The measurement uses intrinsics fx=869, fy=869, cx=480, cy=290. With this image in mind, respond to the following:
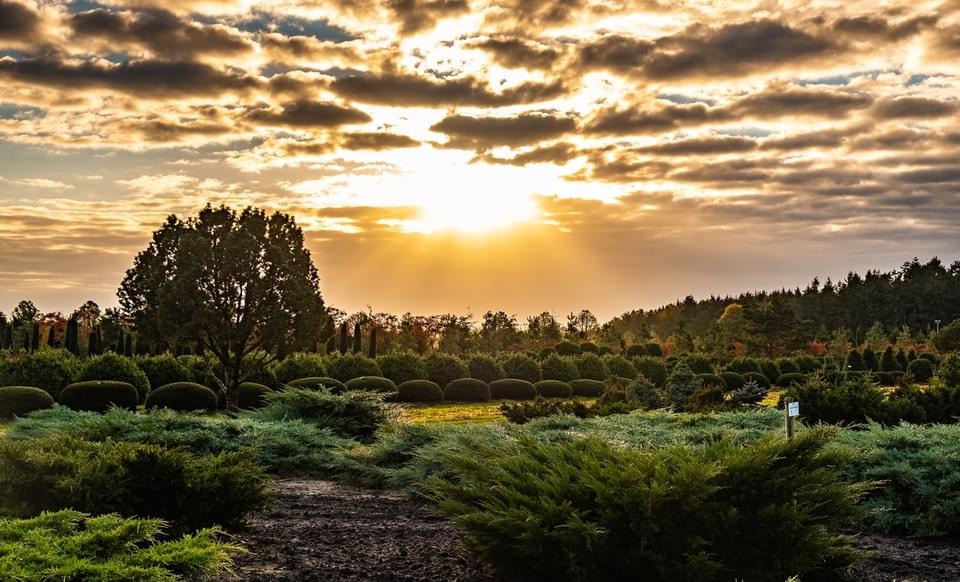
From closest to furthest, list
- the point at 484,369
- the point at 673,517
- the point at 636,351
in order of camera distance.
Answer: the point at 673,517 < the point at 484,369 < the point at 636,351

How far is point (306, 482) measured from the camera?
10203 millimetres

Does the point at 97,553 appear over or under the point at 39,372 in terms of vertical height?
under

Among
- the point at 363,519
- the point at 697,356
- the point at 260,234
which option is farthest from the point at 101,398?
the point at 697,356

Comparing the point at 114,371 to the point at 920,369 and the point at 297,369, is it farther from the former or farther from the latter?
the point at 920,369

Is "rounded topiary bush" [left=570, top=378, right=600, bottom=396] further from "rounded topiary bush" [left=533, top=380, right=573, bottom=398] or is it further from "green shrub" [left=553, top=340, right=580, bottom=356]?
"green shrub" [left=553, top=340, right=580, bottom=356]

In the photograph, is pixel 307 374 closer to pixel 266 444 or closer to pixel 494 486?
pixel 266 444

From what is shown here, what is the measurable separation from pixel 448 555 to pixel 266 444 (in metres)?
5.55

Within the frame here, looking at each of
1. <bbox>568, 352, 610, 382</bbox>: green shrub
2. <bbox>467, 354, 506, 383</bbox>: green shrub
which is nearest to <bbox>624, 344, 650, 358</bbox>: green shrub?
<bbox>568, 352, 610, 382</bbox>: green shrub

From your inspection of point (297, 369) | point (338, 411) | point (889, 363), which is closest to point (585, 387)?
point (297, 369)

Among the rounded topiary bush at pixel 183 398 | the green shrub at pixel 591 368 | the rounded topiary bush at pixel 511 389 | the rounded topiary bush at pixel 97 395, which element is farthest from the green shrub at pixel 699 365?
the rounded topiary bush at pixel 97 395

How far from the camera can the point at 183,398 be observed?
2170cm

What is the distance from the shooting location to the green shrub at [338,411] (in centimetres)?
1351

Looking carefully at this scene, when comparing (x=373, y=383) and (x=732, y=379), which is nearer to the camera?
(x=373, y=383)

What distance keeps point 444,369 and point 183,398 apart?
10.6 metres
